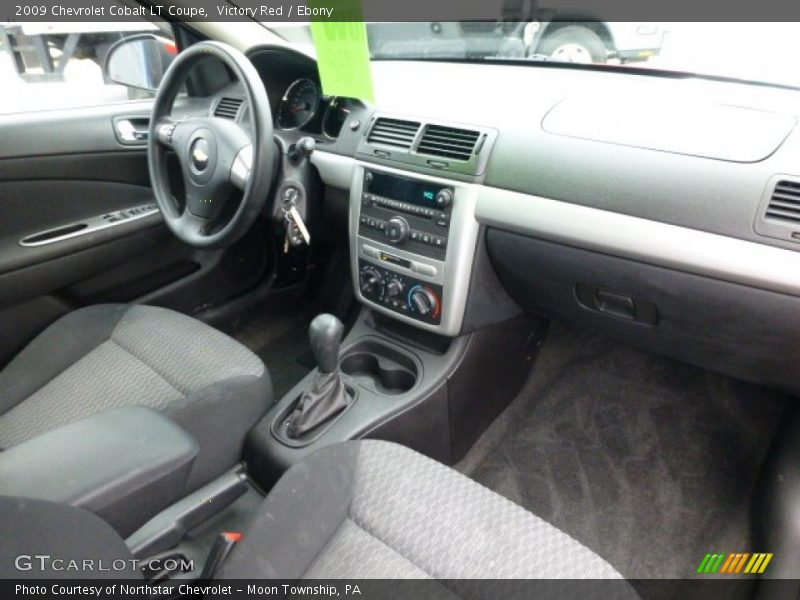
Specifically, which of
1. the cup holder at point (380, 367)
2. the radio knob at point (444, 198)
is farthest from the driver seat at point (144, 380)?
the radio knob at point (444, 198)

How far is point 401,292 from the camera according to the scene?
1344mm

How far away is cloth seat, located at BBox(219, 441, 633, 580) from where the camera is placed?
0.80 metres

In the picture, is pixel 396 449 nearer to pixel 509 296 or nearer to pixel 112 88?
pixel 509 296

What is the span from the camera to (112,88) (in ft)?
5.65

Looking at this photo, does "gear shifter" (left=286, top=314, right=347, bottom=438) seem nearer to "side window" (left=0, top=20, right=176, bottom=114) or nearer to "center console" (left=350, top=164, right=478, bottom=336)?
"center console" (left=350, top=164, right=478, bottom=336)

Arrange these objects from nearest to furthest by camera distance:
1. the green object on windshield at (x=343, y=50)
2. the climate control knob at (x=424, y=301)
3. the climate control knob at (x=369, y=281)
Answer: the green object on windshield at (x=343, y=50) < the climate control knob at (x=424, y=301) < the climate control knob at (x=369, y=281)

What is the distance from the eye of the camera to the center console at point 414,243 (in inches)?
47.4

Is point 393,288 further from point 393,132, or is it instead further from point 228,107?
point 228,107

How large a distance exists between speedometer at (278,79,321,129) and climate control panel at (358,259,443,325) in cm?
47

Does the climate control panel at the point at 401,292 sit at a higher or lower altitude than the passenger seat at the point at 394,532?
higher

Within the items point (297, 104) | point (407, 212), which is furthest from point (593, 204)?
point (297, 104)

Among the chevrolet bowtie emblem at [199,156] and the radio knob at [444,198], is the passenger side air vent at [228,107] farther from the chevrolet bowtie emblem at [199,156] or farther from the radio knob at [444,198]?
the radio knob at [444,198]

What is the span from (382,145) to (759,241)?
743mm

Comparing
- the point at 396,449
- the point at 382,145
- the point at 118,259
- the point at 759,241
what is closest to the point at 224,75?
the point at 118,259
